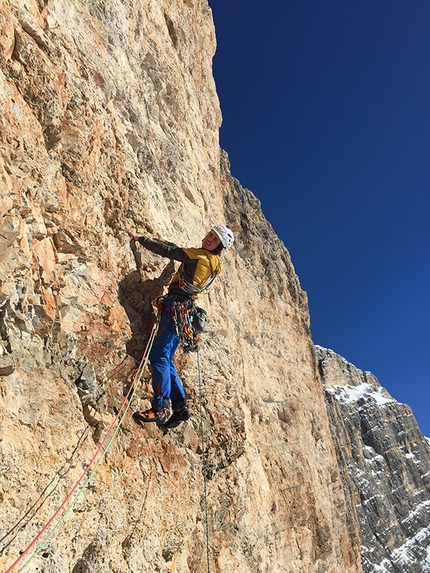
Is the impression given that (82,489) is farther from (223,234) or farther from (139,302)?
(223,234)

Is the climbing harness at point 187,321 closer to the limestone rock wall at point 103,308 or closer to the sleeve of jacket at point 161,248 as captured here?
the limestone rock wall at point 103,308

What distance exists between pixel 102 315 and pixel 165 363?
901mm

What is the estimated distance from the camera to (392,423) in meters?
92.0

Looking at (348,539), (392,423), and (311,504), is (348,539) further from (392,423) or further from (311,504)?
(392,423)

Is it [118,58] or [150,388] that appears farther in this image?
[118,58]

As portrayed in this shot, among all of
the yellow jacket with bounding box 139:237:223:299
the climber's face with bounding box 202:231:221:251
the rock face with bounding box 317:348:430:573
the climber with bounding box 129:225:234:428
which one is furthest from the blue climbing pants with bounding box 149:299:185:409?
the rock face with bounding box 317:348:430:573

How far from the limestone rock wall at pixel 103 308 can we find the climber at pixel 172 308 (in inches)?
8.5

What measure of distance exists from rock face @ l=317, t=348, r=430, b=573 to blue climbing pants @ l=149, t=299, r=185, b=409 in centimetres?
5305

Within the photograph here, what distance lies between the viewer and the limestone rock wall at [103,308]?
330cm

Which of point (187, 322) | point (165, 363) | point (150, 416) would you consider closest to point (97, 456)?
point (150, 416)

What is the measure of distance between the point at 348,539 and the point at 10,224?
15287mm

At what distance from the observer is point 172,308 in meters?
4.97

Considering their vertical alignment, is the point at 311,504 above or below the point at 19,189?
above

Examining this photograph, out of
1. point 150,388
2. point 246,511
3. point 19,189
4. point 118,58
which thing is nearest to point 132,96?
point 118,58
